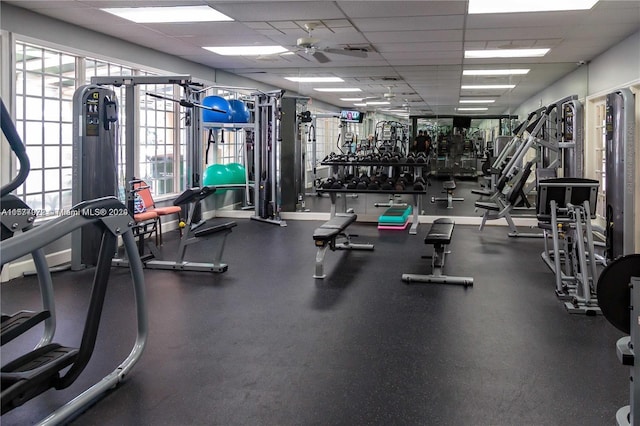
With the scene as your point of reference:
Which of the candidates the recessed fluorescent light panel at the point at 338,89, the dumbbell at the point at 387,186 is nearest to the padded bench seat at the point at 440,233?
the dumbbell at the point at 387,186

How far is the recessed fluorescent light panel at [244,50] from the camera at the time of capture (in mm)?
6555

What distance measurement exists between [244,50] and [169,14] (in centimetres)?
191

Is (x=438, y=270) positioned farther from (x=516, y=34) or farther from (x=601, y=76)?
(x=601, y=76)

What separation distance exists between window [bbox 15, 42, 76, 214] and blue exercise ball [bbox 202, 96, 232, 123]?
1.85m

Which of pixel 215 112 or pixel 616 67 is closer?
pixel 616 67

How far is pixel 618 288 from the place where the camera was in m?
1.82

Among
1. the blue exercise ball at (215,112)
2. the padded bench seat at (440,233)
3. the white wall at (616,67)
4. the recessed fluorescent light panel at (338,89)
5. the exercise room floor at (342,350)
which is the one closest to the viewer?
the exercise room floor at (342,350)

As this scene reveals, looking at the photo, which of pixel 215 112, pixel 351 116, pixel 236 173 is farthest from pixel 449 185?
pixel 215 112

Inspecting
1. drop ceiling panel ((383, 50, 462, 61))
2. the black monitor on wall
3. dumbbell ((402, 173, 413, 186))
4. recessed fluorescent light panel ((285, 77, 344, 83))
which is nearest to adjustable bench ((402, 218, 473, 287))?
dumbbell ((402, 173, 413, 186))

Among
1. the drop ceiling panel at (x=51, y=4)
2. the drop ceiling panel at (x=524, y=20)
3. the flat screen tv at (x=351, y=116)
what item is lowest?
the flat screen tv at (x=351, y=116)

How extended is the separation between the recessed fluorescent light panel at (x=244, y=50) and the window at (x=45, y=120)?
1.83 metres

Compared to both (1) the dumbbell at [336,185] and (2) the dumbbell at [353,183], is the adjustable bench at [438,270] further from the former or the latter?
(2) the dumbbell at [353,183]

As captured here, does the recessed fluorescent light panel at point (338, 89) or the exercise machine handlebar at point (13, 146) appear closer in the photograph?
the exercise machine handlebar at point (13, 146)

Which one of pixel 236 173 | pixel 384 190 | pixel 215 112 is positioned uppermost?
pixel 215 112
